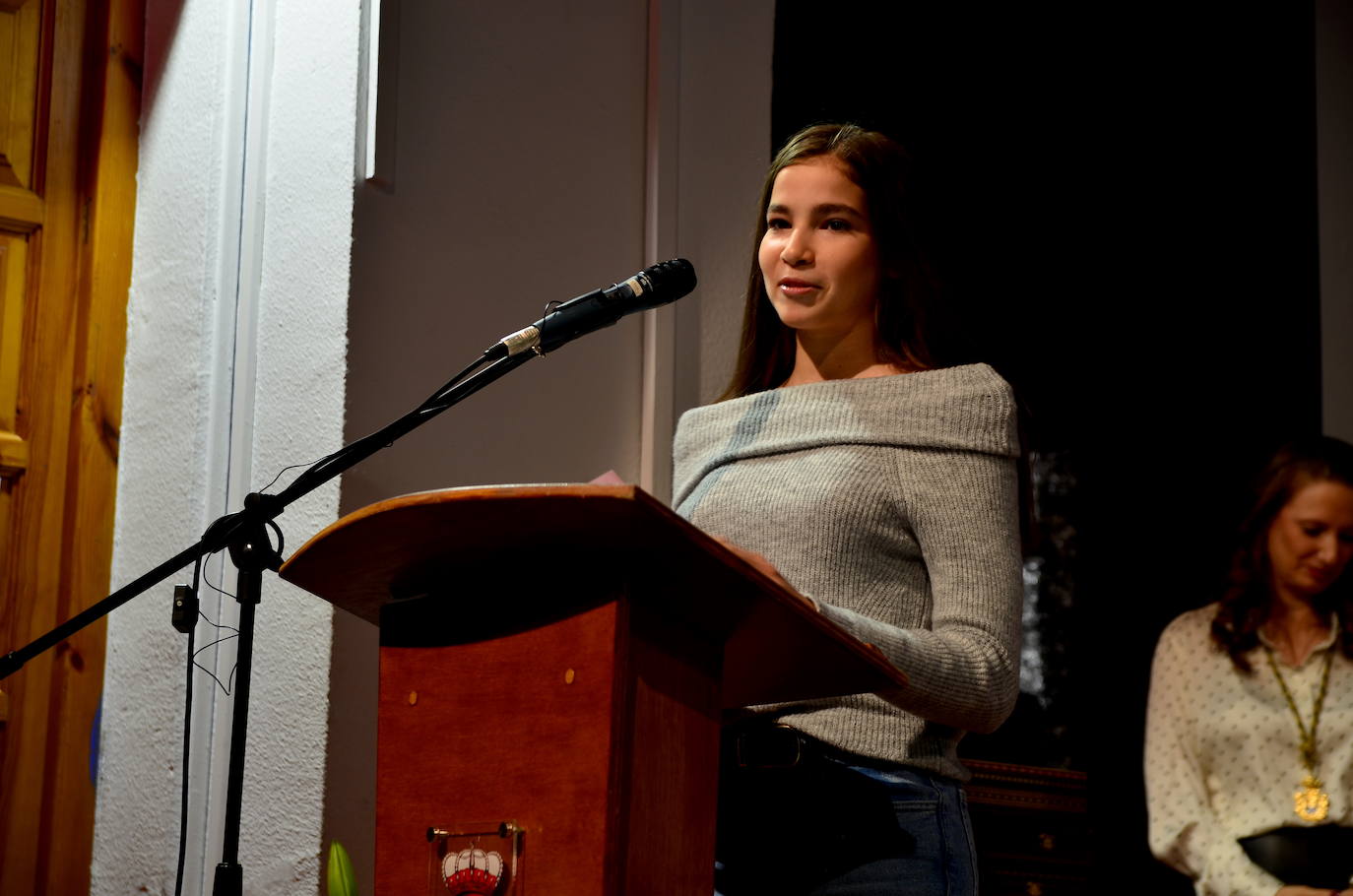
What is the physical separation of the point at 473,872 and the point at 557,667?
0.18 m

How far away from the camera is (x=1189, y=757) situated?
10.9 feet

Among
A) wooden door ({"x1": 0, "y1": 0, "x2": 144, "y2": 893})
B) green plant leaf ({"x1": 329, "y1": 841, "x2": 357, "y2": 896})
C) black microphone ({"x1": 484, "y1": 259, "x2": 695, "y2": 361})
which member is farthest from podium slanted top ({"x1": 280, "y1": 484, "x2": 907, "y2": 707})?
wooden door ({"x1": 0, "y1": 0, "x2": 144, "y2": 893})

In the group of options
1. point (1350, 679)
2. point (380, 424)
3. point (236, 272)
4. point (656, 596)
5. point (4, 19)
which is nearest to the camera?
point (656, 596)

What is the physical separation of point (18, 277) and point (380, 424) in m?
0.93

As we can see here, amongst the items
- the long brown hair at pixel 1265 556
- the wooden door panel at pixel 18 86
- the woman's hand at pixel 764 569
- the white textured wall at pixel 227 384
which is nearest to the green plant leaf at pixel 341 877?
the white textured wall at pixel 227 384

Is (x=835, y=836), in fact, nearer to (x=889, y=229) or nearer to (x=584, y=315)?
(x=584, y=315)

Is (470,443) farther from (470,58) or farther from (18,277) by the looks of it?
(18,277)

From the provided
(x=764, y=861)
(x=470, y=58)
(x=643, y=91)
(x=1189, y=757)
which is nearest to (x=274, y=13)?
(x=470, y=58)

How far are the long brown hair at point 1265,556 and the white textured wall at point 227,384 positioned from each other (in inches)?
86.4

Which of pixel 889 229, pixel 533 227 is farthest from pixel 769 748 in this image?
pixel 533 227

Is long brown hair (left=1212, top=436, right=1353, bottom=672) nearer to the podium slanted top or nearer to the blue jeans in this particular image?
the blue jeans

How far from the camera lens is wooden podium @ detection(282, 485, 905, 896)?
112 centimetres

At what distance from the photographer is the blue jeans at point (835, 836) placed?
1.61m

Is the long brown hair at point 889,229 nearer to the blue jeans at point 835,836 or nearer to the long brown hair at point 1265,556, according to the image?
the blue jeans at point 835,836
